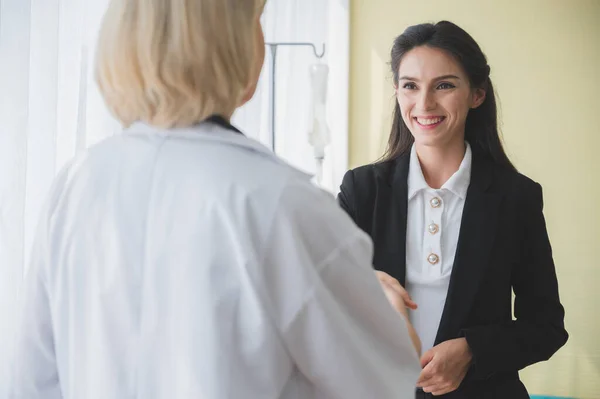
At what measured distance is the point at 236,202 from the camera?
0.70 metres

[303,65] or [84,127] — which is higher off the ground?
[303,65]

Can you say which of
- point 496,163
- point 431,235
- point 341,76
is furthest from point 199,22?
point 341,76

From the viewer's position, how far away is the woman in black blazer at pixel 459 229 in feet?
4.23

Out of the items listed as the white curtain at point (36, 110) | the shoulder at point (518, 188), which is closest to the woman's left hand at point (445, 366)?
the shoulder at point (518, 188)

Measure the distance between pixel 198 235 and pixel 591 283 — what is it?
11.5ft

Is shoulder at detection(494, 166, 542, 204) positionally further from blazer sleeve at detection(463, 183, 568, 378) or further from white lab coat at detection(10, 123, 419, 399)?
white lab coat at detection(10, 123, 419, 399)

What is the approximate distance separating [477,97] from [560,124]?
2.57 meters

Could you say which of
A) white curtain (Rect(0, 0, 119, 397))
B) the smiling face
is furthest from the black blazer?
white curtain (Rect(0, 0, 119, 397))

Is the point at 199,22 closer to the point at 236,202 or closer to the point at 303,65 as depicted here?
the point at 236,202

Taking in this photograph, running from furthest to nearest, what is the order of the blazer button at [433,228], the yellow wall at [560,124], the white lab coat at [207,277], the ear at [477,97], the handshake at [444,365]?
the yellow wall at [560,124] < the ear at [477,97] < the blazer button at [433,228] < the handshake at [444,365] < the white lab coat at [207,277]

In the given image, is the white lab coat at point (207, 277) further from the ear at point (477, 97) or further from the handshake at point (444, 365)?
the ear at point (477, 97)

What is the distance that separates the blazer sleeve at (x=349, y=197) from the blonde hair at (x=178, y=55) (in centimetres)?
65

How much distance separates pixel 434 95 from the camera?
55.5 inches

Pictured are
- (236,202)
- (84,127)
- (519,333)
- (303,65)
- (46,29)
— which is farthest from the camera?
(303,65)
